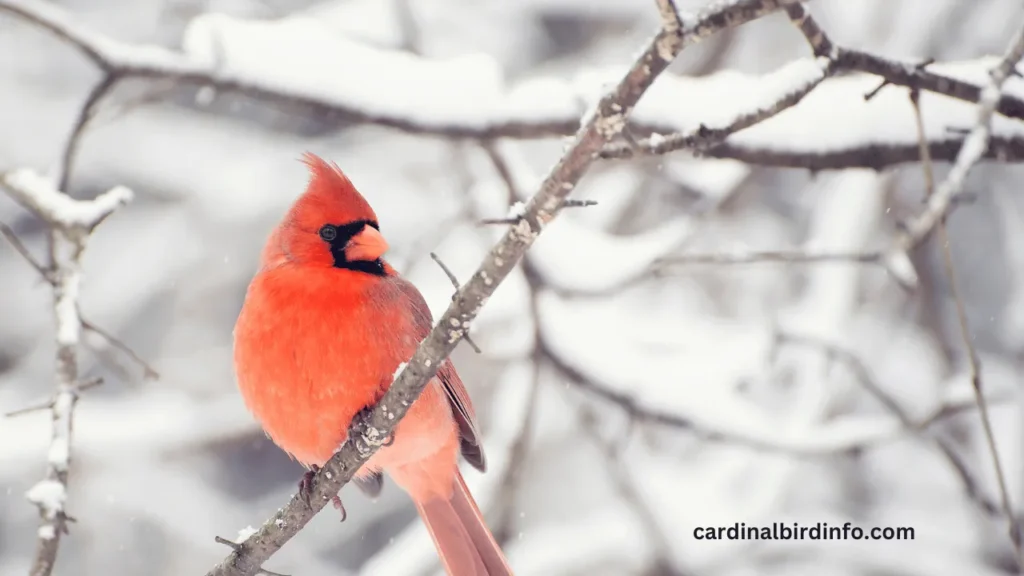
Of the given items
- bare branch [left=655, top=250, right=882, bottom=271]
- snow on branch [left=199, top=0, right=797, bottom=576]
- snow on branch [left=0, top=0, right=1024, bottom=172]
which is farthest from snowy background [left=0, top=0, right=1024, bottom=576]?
snow on branch [left=199, top=0, right=797, bottom=576]

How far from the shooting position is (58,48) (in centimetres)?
668

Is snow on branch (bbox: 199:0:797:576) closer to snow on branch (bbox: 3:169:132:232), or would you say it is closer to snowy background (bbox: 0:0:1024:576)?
snow on branch (bbox: 3:169:132:232)

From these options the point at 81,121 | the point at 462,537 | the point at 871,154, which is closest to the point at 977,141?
the point at 871,154

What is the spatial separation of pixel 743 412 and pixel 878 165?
1.39 m

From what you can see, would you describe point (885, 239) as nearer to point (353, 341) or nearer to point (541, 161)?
point (541, 161)

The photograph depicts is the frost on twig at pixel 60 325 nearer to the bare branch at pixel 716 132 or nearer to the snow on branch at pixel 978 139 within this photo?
the bare branch at pixel 716 132

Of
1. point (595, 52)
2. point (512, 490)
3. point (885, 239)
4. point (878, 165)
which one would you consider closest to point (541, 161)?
point (595, 52)

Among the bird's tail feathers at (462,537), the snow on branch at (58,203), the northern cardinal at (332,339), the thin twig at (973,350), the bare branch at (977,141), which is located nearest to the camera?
the thin twig at (973,350)

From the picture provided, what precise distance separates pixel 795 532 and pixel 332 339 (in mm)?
2899

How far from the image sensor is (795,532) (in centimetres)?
429

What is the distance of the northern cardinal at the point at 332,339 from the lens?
207cm

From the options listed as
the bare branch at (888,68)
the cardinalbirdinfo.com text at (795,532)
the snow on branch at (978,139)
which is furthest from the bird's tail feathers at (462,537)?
the cardinalbirdinfo.com text at (795,532)

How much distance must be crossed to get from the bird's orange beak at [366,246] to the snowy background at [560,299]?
794mm

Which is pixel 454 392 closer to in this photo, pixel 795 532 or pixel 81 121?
pixel 81 121
